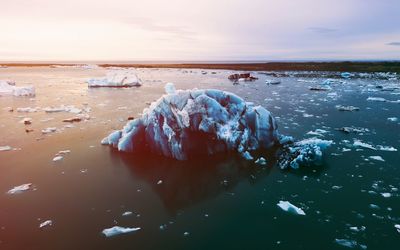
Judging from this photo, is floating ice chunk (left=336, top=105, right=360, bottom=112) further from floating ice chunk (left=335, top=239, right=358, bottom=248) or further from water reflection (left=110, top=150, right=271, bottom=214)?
floating ice chunk (left=335, top=239, right=358, bottom=248)

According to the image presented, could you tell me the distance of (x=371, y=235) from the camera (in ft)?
21.7

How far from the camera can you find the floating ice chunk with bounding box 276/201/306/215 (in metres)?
7.60

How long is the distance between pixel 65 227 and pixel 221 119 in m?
A: 6.49

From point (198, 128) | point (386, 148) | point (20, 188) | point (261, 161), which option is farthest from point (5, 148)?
point (386, 148)

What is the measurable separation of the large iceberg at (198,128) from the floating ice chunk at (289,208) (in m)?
3.40

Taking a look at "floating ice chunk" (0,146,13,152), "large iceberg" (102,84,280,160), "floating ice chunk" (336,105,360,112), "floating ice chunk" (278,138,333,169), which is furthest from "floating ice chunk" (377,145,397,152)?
"floating ice chunk" (0,146,13,152)

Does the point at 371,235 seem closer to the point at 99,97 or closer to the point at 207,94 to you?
the point at 207,94

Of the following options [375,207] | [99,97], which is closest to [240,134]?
[375,207]

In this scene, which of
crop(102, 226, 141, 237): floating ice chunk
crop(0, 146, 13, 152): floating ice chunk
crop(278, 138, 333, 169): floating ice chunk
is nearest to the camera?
crop(102, 226, 141, 237): floating ice chunk

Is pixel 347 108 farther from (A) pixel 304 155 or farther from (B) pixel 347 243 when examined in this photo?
(B) pixel 347 243

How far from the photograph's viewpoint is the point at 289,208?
25.4ft

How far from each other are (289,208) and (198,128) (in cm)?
461

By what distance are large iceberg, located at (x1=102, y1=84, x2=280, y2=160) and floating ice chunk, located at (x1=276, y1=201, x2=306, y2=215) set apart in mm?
3395

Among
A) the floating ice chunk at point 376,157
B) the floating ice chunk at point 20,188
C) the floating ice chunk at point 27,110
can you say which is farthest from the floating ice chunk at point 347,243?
the floating ice chunk at point 27,110
